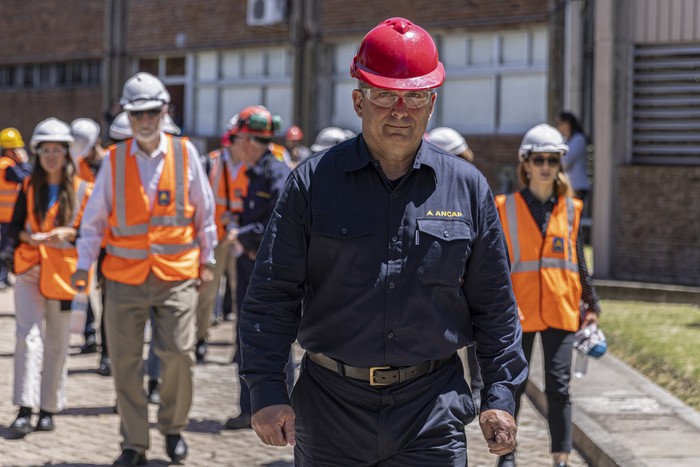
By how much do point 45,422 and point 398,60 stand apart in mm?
5257

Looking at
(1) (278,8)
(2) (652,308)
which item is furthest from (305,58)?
(2) (652,308)

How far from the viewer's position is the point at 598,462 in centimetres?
739

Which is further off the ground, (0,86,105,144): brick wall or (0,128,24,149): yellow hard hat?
(0,86,105,144): brick wall

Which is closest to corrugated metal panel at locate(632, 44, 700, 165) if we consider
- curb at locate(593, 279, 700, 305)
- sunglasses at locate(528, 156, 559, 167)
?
curb at locate(593, 279, 700, 305)

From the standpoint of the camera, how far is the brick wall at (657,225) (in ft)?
51.7

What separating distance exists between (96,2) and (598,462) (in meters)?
23.9

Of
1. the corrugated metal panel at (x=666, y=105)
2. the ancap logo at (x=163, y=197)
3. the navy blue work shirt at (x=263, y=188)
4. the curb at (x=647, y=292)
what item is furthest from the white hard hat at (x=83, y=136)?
the corrugated metal panel at (x=666, y=105)

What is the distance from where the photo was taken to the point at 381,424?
3.93 meters

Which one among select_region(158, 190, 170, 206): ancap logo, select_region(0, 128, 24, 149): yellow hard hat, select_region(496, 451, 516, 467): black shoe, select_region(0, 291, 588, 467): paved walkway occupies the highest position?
select_region(0, 128, 24, 149): yellow hard hat

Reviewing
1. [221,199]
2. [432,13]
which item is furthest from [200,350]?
[432,13]

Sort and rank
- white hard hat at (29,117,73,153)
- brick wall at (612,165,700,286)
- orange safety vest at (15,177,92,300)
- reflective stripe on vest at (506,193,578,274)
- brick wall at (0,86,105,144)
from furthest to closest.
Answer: brick wall at (0,86,105,144) < brick wall at (612,165,700,286) < white hard hat at (29,117,73,153) < orange safety vest at (15,177,92,300) < reflective stripe on vest at (506,193,578,274)

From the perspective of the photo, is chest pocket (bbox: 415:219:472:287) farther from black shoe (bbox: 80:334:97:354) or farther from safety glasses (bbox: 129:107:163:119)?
black shoe (bbox: 80:334:97:354)

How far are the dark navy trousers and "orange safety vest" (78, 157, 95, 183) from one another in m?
7.65

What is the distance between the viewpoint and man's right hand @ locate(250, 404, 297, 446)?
387cm
